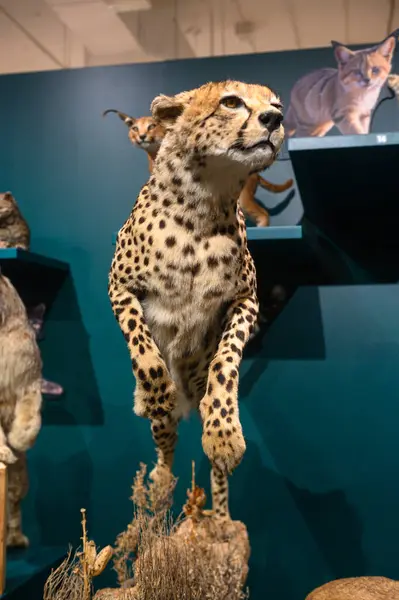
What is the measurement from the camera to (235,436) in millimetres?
1356

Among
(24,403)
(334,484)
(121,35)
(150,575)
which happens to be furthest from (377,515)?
(121,35)

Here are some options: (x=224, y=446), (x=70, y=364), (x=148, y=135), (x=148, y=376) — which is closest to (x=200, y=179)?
(x=148, y=376)

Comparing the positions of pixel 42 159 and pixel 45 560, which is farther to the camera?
pixel 42 159

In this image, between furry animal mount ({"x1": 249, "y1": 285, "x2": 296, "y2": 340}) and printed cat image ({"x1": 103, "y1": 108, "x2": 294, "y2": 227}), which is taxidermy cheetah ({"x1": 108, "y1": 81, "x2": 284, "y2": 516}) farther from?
furry animal mount ({"x1": 249, "y1": 285, "x2": 296, "y2": 340})

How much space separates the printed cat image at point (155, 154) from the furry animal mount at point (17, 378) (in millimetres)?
685

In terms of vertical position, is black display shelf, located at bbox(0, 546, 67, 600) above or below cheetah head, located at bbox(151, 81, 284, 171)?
below

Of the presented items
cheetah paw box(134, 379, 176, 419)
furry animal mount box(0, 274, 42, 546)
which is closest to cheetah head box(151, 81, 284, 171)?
cheetah paw box(134, 379, 176, 419)

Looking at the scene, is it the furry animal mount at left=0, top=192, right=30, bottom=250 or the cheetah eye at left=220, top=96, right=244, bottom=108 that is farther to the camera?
the furry animal mount at left=0, top=192, right=30, bottom=250

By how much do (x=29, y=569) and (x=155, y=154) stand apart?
4.97 ft

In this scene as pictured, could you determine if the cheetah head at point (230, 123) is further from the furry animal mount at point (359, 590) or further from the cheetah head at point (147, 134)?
the furry animal mount at point (359, 590)

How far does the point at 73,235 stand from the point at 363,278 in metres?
1.19

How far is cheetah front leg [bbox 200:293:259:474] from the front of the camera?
4.42 ft

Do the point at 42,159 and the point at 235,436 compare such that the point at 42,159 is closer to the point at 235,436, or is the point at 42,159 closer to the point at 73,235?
the point at 73,235

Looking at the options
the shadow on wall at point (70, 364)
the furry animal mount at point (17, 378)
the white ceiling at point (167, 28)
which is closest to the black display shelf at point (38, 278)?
the shadow on wall at point (70, 364)
